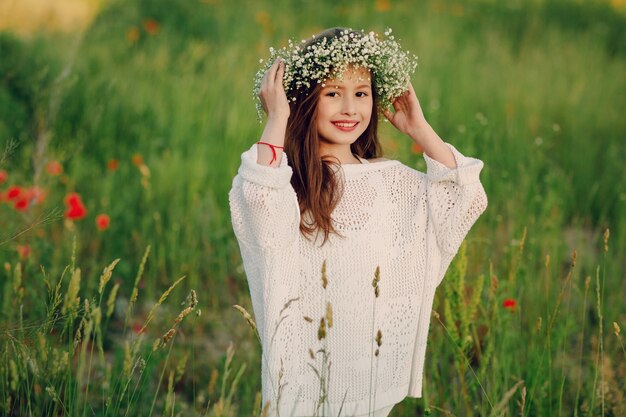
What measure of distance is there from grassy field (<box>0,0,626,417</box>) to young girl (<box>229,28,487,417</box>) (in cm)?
22

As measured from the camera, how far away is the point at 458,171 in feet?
7.70

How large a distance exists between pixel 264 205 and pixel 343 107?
1.38 feet

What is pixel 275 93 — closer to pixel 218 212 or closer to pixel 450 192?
pixel 450 192

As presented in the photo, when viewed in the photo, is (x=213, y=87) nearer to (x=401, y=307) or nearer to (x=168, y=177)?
(x=168, y=177)

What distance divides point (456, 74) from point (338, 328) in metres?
4.39

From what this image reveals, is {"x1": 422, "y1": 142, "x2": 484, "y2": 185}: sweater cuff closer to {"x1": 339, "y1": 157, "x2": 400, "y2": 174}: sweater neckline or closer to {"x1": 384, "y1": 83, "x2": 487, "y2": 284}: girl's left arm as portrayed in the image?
{"x1": 384, "y1": 83, "x2": 487, "y2": 284}: girl's left arm

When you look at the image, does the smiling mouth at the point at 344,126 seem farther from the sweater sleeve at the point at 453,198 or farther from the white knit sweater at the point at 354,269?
the sweater sleeve at the point at 453,198

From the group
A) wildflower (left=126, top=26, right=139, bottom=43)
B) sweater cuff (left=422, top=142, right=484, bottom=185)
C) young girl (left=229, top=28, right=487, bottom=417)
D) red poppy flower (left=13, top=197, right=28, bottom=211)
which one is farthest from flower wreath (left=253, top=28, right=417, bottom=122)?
wildflower (left=126, top=26, right=139, bottom=43)

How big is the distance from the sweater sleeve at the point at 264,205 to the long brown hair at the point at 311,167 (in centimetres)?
6

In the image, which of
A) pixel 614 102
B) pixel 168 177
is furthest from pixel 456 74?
pixel 168 177

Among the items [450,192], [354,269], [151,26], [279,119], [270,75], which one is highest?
[151,26]

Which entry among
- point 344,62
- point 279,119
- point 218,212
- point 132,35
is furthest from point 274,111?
point 132,35

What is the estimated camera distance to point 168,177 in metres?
4.46

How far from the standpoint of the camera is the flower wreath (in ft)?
7.54
